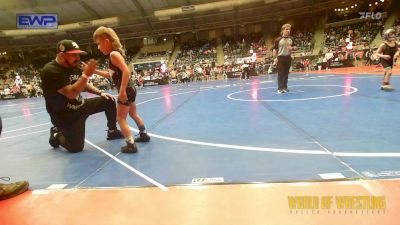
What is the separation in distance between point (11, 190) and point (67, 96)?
64.0 inches

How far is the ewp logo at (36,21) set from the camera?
27766mm

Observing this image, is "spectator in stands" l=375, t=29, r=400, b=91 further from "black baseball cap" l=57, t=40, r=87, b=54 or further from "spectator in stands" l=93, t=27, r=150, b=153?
"black baseball cap" l=57, t=40, r=87, b=54

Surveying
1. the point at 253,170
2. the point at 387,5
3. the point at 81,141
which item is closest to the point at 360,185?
the point at 253,170

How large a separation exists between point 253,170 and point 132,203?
→ 1.22m

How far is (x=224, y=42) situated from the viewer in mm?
36844

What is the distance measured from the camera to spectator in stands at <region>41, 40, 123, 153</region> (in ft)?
13.0

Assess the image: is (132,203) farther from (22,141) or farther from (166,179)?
(22,141)

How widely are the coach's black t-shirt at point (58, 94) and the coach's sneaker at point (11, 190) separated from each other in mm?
1467

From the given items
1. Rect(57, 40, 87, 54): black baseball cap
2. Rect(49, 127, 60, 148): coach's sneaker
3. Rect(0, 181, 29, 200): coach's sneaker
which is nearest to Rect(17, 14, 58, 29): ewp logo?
Rect(49, 127, 60, 148): coach's sneaker

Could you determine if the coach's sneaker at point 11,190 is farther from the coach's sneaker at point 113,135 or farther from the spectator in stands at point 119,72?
the coach's sneaker at point 113,135

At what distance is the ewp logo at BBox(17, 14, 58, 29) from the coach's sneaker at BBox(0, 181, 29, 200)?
96.7 ft

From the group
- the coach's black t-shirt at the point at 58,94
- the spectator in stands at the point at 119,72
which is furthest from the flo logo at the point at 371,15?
the coach's black t-shirt at the point at 58,94

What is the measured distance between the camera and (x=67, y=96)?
13.8 ft

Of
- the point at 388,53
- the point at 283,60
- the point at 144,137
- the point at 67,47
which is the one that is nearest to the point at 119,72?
the point at 67,47
